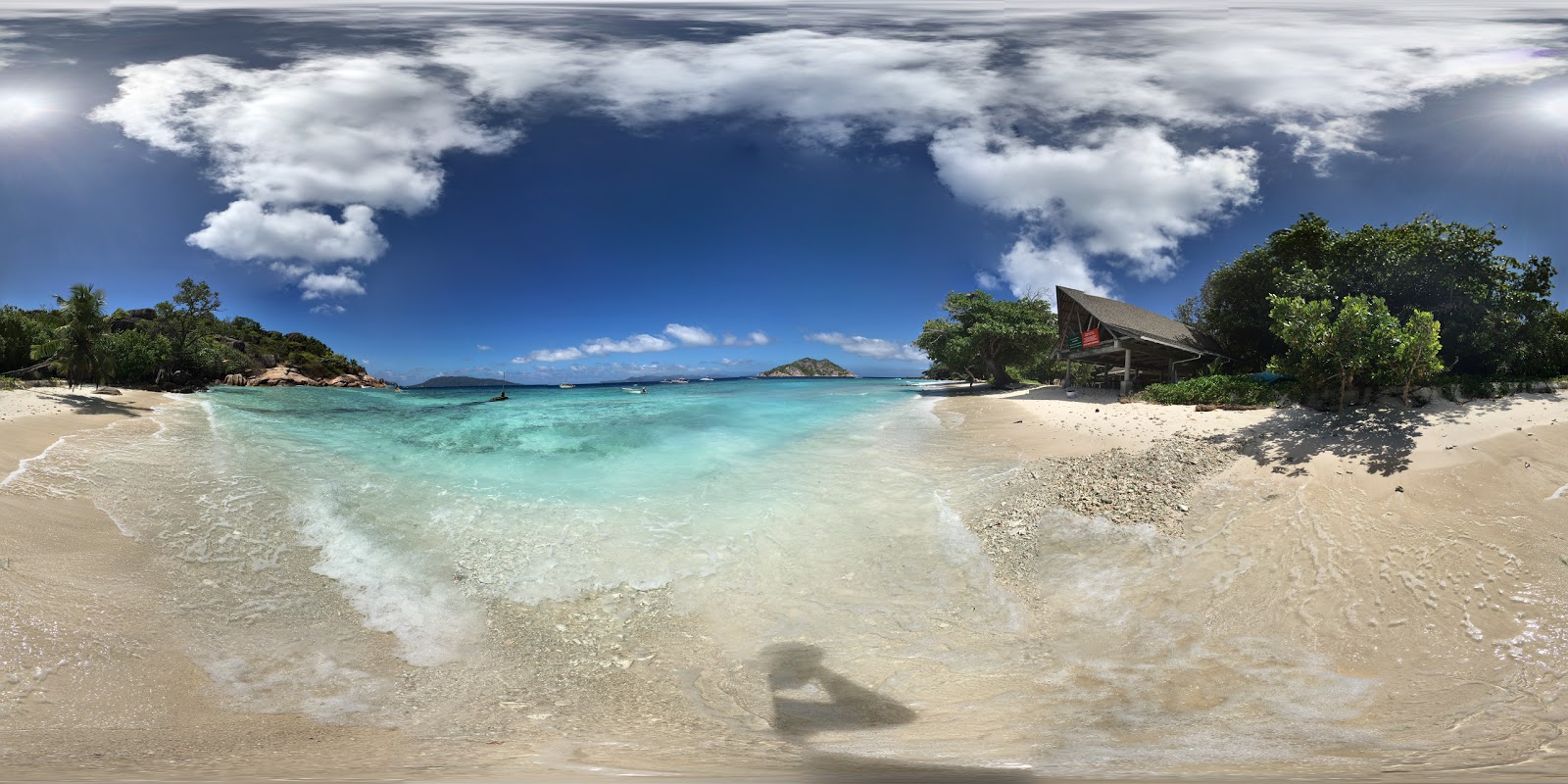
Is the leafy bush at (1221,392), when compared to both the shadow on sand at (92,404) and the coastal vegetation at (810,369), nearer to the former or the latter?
the shadow on sand at (92,404)

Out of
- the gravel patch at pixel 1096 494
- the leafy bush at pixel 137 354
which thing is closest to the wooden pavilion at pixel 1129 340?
the gravel patch at pixel 1096 494

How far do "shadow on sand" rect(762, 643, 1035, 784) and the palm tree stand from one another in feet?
93.4

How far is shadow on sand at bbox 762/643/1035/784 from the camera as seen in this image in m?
2.74

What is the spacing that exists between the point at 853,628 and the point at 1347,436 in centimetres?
1003

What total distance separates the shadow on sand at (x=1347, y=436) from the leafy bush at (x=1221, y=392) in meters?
3.05

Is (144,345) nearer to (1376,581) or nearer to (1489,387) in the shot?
(1376,581)

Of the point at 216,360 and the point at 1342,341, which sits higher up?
the point at 216,360

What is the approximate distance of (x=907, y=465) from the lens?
1173 cm

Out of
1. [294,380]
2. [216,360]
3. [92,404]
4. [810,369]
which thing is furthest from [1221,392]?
[810,369]

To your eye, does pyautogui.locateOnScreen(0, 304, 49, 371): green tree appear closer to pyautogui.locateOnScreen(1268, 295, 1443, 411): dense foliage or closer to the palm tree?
the palm tree

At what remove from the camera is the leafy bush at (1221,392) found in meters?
14.2

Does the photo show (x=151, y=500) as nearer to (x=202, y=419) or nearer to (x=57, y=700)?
(x=57, y=700)

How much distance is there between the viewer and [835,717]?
12.6 ft

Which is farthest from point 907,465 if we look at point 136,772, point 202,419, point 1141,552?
point 202,419
